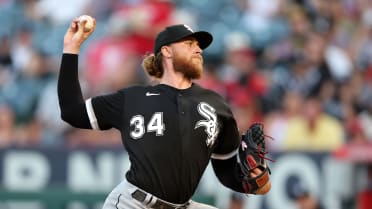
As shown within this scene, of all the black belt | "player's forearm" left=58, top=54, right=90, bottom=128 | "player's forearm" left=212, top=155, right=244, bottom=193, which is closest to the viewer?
the black belt

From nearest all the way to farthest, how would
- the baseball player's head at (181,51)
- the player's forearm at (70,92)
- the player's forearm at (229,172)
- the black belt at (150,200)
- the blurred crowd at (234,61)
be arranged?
the black belt at (150,200)
the player's forearm at (70,92)
the baseball player's head at (181,51)
the player's forearm at (229,172)
the blurred crowd at (234,61)

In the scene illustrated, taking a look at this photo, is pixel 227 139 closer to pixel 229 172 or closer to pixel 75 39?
pixel 229 172

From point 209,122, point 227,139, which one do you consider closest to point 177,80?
point 209,122

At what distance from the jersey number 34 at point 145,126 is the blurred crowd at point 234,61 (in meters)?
4.75

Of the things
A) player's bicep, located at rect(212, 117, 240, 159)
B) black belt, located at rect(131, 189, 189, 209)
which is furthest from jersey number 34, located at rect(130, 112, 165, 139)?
player's bicep, located at rect(212, 117, 240, 159)

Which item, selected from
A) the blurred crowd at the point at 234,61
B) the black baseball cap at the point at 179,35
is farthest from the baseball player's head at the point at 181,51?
the blurred crowd at the point at 234,61

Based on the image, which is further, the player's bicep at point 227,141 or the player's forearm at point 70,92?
the player's bicep at point 227,141

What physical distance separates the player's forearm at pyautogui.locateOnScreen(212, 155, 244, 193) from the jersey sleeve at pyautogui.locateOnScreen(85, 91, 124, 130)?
29.1 inches

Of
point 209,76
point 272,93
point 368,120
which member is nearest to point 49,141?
point 209,76

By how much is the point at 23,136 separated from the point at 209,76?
237cm

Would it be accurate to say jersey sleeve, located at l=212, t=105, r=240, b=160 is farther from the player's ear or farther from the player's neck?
the player's ear

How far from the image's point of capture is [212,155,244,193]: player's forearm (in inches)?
195

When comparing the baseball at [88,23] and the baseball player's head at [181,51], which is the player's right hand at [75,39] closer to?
the baseball at [88,23]

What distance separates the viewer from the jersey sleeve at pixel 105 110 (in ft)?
15.4
